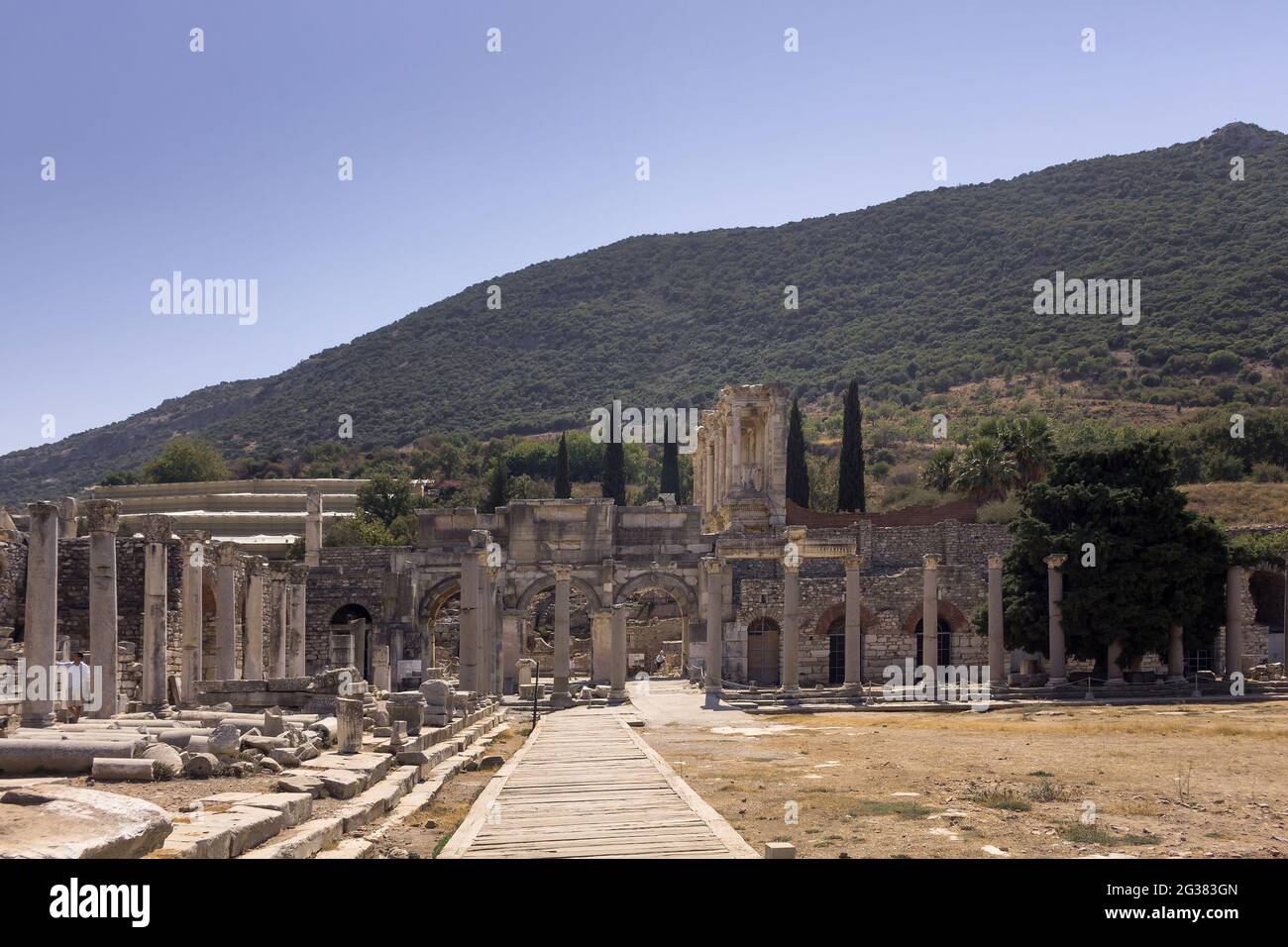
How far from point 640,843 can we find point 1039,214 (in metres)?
141

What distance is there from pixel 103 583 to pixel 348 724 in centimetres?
815

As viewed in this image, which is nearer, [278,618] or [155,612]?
[155,612]

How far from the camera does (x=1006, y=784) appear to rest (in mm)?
19062

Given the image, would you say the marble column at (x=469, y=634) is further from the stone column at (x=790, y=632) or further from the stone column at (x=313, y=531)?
the stone column at (x=313, y=531)

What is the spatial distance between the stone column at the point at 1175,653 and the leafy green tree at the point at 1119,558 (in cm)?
30

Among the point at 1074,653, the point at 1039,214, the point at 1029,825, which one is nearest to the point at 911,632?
the point at 1074,653

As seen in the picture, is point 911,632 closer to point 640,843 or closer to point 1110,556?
point 1110,556

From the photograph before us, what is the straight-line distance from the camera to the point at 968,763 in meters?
22.4

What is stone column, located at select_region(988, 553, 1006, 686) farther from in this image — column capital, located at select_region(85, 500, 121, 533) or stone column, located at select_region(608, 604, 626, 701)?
column capital, located at select_region(85, 500, 121, 533)

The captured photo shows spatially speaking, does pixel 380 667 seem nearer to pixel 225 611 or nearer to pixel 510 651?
pixel 510 651

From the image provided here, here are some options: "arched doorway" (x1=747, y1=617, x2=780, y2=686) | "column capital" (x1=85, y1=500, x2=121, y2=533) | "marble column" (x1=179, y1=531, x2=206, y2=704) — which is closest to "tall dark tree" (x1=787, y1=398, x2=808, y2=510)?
"arched doorway" (x1=747, y1=617, x2=780, y2=686)

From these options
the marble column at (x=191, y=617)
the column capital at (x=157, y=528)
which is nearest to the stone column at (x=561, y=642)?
the marble column at (x=191, y=617)

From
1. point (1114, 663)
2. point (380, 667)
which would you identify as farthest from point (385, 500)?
point (1114, 663)
